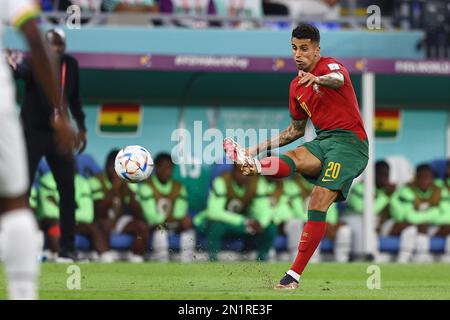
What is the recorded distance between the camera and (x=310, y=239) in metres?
9.33

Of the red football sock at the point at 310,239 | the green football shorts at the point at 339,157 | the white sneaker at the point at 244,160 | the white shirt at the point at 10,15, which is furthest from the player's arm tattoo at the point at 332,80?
the white shirt at the point at 10,15

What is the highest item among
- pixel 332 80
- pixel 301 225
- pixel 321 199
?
pixel 332 80

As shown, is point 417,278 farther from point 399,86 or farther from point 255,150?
point 399,86

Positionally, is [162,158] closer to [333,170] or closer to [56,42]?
[56,42]

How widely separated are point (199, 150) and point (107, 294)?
8.66m

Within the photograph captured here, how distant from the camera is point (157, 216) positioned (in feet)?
53.3

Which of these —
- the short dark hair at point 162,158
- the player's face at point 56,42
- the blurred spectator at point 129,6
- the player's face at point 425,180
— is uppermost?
the blurred spectator at point 129,6

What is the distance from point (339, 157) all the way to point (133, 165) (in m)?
2.05

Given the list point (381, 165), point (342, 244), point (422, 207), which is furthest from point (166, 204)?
point (422, 207)

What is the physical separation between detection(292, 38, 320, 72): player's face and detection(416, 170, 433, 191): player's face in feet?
26.0

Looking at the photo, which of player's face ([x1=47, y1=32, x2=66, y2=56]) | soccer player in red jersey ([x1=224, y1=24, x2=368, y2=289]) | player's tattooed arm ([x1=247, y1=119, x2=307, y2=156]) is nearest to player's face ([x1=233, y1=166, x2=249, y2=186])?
player's face ([x1=47, y1=32, x2=66, y2=56])

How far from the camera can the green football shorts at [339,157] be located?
9.52 meters

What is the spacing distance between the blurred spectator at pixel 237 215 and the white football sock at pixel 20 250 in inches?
379

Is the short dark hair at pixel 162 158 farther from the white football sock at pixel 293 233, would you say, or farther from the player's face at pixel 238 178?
the white football sock at pixel 293 233
